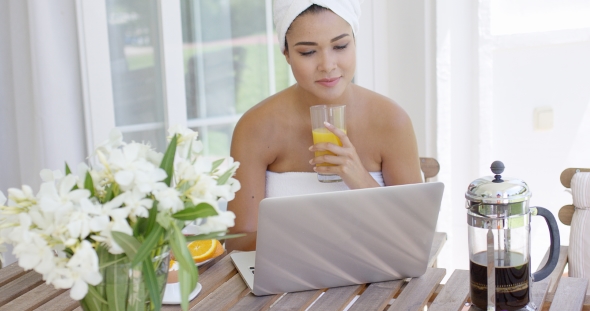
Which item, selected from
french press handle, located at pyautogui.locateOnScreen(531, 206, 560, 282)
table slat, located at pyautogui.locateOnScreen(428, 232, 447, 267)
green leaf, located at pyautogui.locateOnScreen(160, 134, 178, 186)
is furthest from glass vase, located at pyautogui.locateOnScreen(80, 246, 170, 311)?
table slat, located at pyautogui.locateOnScreen(428, 232, 447, 267)

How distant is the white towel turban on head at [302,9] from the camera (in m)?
1.65

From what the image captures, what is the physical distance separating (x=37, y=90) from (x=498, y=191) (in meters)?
1.65

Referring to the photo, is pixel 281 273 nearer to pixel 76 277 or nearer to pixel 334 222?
pixel 334 222

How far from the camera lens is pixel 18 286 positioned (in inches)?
50.3

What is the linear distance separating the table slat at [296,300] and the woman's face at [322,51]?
0.69 m

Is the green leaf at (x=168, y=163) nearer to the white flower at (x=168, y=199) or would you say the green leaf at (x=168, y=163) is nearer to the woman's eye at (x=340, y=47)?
the white flower at (x=168, y=199)

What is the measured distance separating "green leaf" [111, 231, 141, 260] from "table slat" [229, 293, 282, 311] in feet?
1.24

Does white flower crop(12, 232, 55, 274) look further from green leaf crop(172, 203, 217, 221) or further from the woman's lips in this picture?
the woman's lips

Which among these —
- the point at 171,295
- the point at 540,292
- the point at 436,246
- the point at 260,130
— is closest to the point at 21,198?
the point at 171,295

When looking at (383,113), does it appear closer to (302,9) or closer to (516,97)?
(302,9)

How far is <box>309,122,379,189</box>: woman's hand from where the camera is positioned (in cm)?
156

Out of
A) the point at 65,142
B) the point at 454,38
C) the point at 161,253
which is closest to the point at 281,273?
the point at 161,253

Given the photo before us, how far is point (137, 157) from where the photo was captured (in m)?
0.80

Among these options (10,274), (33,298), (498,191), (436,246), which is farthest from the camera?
(436,246)
